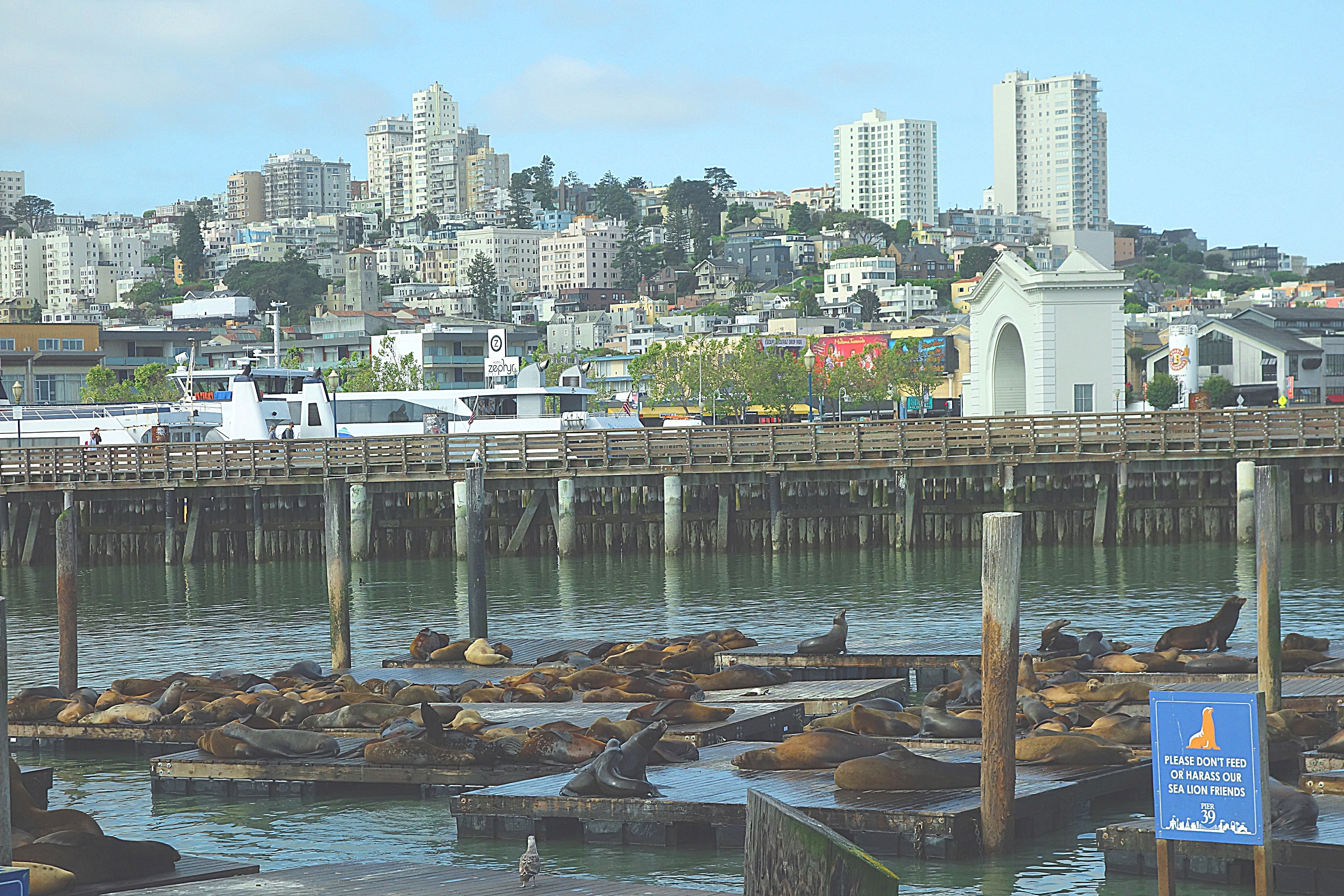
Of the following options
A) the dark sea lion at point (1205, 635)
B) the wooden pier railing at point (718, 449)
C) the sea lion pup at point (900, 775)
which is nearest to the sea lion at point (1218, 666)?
the dark sea lion at point (1205, 635)

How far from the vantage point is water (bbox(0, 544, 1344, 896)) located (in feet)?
42.6

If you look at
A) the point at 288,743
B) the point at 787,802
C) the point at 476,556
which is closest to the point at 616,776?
the point at 787,802

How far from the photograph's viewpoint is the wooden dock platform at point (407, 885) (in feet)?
33.8

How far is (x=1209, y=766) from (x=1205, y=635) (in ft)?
40.4

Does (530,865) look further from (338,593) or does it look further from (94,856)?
(338,593)

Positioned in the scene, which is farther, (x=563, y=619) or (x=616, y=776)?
(x=563, y=619)

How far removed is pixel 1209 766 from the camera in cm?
852

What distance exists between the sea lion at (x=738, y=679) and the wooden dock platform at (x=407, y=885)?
829 cm

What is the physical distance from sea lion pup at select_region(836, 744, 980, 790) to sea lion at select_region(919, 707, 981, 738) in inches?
67.1

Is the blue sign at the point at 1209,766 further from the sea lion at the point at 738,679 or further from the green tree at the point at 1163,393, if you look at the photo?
the green tree at the point at 1163,393

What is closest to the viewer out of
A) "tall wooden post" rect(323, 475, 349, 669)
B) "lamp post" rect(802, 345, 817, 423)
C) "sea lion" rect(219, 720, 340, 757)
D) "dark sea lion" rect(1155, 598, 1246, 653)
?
"sea lion" rect(219, 720, 340, 757)

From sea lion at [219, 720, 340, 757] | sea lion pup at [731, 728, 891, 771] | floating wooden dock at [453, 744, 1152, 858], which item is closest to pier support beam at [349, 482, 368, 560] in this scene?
sea lion at [219, 720, 340, 757]

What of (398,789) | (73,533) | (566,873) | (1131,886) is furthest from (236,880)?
(73,533)

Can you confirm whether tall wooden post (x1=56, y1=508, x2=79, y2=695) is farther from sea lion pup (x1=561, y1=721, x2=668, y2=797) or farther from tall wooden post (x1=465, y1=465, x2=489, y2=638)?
sea lion pup (x1=561, y1=721, x2=668, y2=797)
